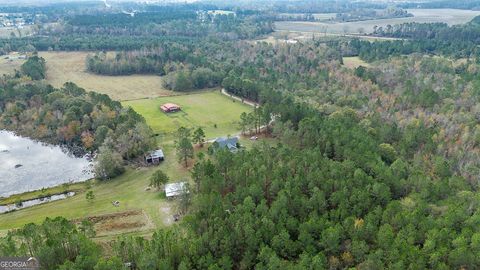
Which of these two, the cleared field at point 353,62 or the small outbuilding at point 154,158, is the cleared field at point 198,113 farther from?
the cleared field at point 353,62

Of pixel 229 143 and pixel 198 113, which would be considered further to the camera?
pixel 198 113

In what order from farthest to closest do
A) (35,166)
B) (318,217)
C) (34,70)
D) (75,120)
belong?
(34,70), (75,120), (35,166), (318,217)

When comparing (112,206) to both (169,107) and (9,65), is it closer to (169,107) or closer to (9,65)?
(169,107)

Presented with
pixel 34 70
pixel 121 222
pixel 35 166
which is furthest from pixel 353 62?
pixel 121 222

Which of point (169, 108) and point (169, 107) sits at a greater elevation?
point (169, 107)

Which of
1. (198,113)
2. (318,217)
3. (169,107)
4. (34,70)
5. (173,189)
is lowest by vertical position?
(173,189)

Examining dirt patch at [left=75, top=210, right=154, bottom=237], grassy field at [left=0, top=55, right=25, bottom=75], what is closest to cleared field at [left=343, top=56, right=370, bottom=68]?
dirt patch at [left=75, top=210, right=154, bottom=237]

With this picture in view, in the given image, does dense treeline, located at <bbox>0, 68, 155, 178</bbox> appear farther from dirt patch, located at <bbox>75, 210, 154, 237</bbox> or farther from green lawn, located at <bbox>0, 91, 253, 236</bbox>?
dirt patch, located at <bbox>75, 210, 154, 237</bbox>

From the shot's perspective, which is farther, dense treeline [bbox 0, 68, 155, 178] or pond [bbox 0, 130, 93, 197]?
dense treeline [bbox 0, 68, 155, 178]
